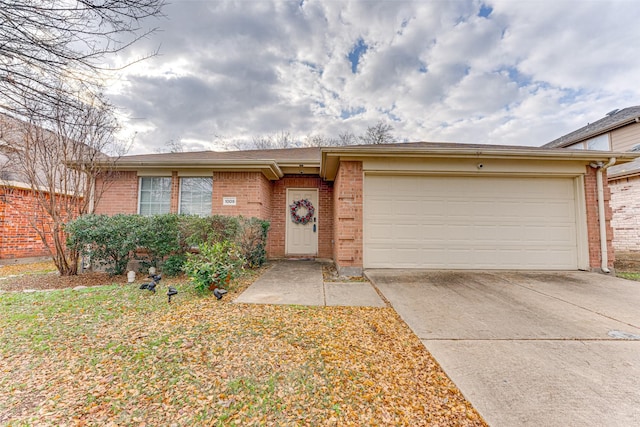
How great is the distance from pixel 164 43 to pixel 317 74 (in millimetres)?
8102

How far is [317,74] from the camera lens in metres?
10.2

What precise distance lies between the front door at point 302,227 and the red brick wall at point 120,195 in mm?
4464

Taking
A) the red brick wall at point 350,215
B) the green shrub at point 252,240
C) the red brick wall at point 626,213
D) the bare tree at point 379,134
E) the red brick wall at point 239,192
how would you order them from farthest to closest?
the bare tree at point 379,134 < the red brick wall at point 626,213 < the red brick wall at point 239,192 < the green shrub at point 252,240 < the red brick wall at point 350,215

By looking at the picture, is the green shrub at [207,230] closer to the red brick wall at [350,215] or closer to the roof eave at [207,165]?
the roof eave at [207,165]

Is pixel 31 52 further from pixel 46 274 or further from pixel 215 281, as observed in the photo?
pixel 46 274

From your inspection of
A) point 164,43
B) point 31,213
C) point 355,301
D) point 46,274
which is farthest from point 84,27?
point 31,213

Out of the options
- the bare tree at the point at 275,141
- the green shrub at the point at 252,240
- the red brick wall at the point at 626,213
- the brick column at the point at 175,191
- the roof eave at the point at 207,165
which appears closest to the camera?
the green shrub at the point at 252,240

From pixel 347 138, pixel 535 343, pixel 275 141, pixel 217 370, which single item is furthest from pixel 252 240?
pixel 275 141

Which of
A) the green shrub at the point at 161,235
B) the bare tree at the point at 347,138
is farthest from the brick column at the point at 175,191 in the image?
the bare tree at the point at 347,138

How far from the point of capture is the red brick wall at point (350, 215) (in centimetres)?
539

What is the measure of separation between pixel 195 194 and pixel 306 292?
4900 mm

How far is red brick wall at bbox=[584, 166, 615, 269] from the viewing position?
5496 millimetres

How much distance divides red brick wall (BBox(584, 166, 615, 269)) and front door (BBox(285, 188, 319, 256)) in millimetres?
6778

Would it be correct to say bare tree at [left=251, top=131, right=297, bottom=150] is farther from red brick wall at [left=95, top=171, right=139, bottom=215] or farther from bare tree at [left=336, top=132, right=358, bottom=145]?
red brick wall at [left=95, top=171, right=139, bottom=215]
